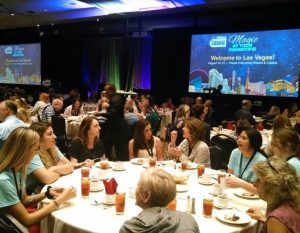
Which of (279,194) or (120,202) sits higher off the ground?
(279,194)

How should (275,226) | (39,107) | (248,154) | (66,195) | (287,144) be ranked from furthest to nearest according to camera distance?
(39,107)
(248,154)
(287,144)
(66,195)
(275,226)

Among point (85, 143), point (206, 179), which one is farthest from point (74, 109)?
point (206, 179)

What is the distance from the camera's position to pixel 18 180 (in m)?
2.36

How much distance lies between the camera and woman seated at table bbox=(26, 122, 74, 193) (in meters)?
2.82

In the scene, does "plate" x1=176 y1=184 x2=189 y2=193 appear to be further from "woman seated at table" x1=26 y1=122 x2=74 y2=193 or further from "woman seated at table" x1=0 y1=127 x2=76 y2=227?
"woman seated at table" x1=26 y1=122 x2=74 y2=193

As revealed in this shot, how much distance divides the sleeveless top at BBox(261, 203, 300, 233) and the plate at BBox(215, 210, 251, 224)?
1.26 ft

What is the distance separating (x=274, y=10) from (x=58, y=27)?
992cm

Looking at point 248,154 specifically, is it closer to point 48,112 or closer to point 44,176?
point 44,176

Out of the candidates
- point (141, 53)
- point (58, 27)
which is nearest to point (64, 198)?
point (141, 53)

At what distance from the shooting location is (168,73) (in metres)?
12.5

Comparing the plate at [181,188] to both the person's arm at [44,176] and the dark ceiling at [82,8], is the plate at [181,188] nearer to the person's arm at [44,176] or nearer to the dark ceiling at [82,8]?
the person's arm at [44,176]

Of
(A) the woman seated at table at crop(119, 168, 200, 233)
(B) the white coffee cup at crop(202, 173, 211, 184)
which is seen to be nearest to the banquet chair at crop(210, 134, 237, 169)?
(B) the white coffee cup at crop(202, 173, 211, 184)

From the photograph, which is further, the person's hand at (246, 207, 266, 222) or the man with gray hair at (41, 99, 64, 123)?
the man with gray hair at (41, 99, 64, 123)

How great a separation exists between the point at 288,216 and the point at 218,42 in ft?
32.2
